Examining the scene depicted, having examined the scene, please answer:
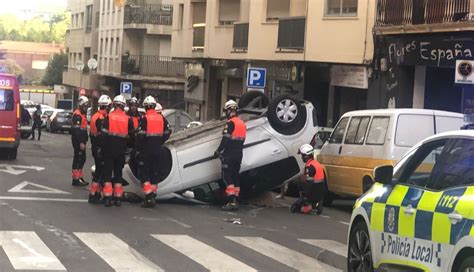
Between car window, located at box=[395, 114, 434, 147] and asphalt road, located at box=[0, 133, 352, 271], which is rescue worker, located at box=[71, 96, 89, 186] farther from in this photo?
car window, located at box=[395, 114, 434, 147]

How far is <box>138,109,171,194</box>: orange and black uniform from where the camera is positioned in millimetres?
12625

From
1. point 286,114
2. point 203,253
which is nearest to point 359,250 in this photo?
point 203,253

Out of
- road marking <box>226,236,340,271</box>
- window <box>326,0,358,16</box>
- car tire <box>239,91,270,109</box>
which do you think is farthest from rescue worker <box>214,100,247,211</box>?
window <box>326,0,358,16</box>

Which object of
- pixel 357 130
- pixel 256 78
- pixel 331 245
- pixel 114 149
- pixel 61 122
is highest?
pixel 256 78

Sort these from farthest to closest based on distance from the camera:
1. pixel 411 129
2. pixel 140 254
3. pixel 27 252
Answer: pixel 411 129, pixel 140 254, pixel 27 252

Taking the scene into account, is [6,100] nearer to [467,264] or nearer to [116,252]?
[116,252]

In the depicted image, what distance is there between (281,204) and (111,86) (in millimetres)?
43937

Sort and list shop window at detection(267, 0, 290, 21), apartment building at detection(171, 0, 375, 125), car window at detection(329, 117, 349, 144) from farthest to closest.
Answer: shop window at detection(267, 0, 290, 21)
apartment building at detection(171, 0, 375, 125)
car window at detection(329, 117, 349, 144)

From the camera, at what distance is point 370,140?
13273 mm

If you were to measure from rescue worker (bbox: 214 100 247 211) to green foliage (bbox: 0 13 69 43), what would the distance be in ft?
439

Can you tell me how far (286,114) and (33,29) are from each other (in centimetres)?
14940

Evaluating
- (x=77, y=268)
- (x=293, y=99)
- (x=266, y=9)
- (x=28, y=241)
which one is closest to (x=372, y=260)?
(x=77, y=268)

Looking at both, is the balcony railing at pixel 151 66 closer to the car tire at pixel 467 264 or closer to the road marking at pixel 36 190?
the road marking at pixel 36 190

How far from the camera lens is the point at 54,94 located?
77.9 meters
